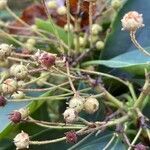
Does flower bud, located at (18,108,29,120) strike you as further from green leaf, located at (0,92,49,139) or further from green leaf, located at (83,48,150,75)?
green leaf, located at (83,48,150,75)

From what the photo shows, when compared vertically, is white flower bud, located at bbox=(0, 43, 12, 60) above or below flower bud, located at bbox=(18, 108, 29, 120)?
above

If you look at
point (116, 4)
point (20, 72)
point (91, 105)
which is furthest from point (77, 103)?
point (116, 4)

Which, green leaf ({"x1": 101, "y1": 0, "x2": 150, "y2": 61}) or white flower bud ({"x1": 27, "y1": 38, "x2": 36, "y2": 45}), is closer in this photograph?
green leaf ({"x1": 101, "y1": 0, "x2": 150, "y2": 61})

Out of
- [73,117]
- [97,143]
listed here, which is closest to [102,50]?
[97,143]

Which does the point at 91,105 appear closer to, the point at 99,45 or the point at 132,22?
the point at 132,22

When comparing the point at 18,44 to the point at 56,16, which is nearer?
the point at 18,44

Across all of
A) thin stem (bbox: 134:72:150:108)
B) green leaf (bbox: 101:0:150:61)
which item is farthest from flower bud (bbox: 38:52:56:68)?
green leaf (bbox: 101:0:150:61)

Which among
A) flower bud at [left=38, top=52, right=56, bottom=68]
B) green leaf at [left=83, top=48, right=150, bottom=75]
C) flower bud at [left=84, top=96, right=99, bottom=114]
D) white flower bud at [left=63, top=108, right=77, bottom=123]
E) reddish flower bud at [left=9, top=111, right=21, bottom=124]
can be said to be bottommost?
reddish flower bud at [left=9, top=111, right=21, bottom=124]

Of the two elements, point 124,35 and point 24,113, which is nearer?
point 24,113

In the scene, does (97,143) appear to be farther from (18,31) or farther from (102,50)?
(18,31)
